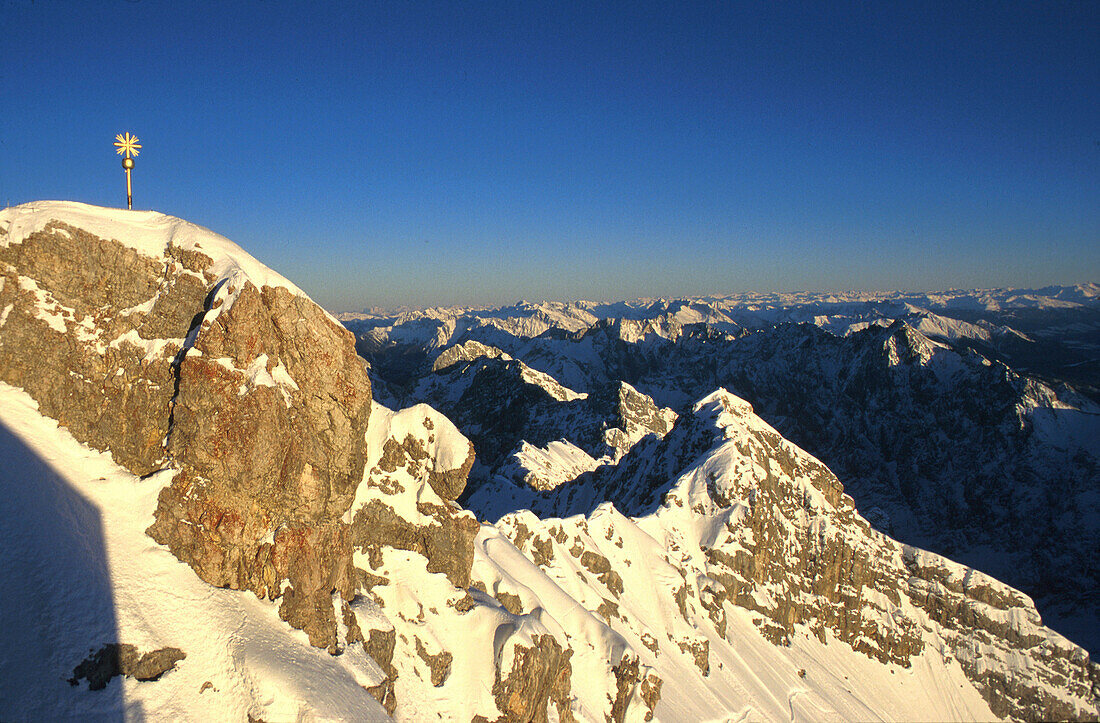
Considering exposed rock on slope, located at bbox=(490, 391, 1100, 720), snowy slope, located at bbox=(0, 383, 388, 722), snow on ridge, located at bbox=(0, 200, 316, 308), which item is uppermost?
snow on ridge, located at bbox=(0, 200, 316, 308)

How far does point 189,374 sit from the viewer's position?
28.1 metres

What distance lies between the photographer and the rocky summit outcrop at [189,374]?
1093 inches

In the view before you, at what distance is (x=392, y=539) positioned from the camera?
134 feet

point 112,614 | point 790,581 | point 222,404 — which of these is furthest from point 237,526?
point 790,581

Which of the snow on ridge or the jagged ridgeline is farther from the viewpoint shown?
the snow on ridge

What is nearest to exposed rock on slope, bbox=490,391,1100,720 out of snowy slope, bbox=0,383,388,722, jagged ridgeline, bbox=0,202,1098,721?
jagged ridgeline, bbox=0,202,1098,721

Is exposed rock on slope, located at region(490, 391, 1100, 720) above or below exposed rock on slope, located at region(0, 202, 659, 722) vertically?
below

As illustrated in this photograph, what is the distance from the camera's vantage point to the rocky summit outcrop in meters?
27.8

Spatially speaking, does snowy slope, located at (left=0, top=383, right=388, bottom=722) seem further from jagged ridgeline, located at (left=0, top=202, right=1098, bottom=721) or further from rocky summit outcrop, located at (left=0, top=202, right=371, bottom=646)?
rocky summit outcrop, located at (left=0, top=202, right=371, bottom=646)

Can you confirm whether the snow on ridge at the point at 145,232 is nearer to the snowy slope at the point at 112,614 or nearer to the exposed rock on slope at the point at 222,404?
the exposed rock on slope at the point at 222,404

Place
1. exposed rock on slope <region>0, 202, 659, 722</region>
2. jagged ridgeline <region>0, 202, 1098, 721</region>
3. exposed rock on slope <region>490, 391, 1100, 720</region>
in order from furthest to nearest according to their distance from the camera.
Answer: exposed rock on slope <region>490, 391, 1100, 720</region> < exposed rock on slope <region>0, 202, 659, 722</region> < jagged ridgeline <region>0, 202, 1098, 721</region>

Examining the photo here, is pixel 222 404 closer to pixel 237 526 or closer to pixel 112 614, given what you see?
pixel 237 526

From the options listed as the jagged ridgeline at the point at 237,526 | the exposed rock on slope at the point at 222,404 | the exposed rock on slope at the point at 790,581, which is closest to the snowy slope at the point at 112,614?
the jagged ridgeline at the point at 237,526

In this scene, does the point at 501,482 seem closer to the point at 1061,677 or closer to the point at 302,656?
the point at 302,656
